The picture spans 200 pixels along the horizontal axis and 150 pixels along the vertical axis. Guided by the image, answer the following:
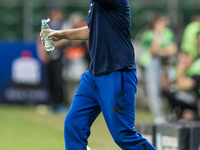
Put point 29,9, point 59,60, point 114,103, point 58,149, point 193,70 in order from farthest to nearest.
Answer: point 29,9 → point 59,60 → point 193,70 → point 58,149 → point 114,103

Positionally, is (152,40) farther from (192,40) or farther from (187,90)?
(187,90)

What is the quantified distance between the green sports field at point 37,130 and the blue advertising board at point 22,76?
12.7 inches

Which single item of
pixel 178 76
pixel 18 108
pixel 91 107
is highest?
pixel 91 107

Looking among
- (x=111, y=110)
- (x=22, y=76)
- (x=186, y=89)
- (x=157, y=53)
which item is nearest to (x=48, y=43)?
(x=111, y=110)

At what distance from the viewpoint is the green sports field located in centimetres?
813

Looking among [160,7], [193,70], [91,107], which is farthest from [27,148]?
[160,7]

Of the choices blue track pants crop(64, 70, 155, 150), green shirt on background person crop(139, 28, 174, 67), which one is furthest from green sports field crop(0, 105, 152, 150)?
blue track pants crop(64, 70, 155, 150)

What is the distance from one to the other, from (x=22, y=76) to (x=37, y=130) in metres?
3.79

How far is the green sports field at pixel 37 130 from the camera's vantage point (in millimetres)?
8133

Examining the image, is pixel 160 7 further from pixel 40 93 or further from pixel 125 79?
pixel 125 79

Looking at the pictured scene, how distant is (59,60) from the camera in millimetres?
12523

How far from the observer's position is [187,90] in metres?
10.1

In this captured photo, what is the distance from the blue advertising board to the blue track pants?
8073 mm

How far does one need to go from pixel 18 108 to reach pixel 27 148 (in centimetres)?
535
